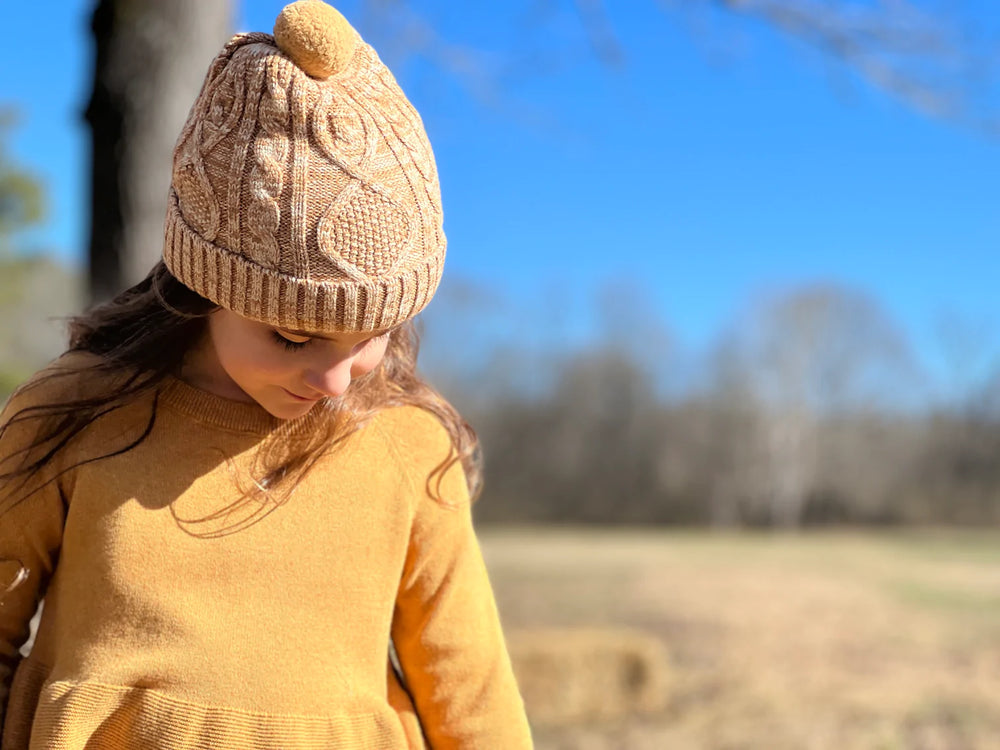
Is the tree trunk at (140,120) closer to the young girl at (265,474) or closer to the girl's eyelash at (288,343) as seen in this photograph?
the young girl at (265,474)

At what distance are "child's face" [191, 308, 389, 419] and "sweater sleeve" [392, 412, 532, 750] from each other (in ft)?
0.74

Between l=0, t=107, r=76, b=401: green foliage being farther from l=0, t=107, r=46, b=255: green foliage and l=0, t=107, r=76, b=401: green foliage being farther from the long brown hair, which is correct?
the long brown hair

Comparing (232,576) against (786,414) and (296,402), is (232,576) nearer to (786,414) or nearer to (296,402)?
(296,402)

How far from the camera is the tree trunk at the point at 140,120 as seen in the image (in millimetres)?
2572

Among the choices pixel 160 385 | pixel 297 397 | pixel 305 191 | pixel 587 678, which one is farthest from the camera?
pixel 587 678

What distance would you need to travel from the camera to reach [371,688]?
4.37ft

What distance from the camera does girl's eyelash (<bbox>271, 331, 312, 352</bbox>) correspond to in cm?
117

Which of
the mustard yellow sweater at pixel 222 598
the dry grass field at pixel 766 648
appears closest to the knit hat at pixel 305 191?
the mustard yellow sweater at pixel 222 598

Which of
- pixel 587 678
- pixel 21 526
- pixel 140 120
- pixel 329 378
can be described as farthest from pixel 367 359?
pixel 587 678

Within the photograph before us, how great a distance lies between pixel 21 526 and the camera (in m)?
1.25

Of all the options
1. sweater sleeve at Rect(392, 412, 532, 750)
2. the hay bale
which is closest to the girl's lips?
sweater sleeve at Rect(392, 412, 532, 750)

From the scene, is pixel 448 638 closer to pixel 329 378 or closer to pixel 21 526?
pixel 329 378

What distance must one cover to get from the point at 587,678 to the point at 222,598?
173 inches

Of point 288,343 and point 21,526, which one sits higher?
point 288,343
